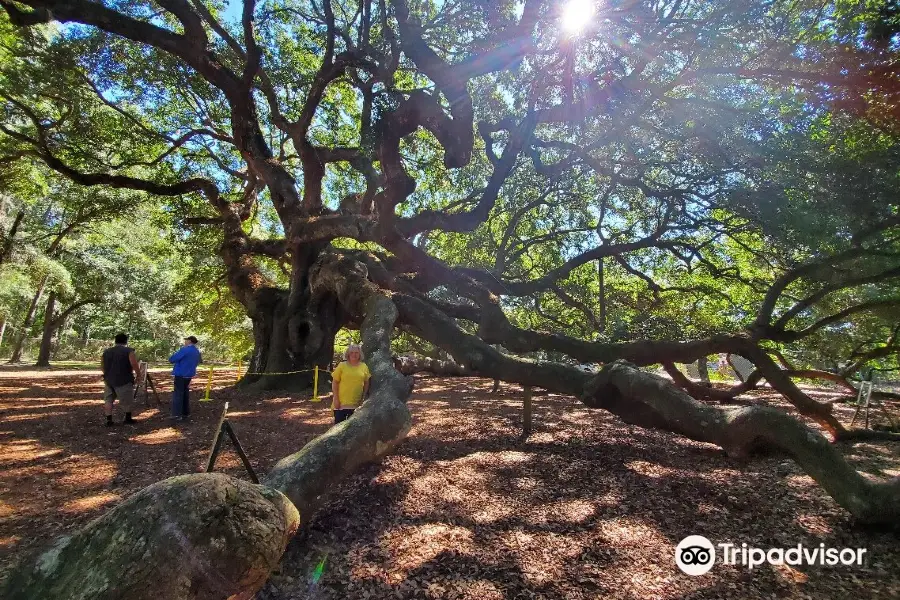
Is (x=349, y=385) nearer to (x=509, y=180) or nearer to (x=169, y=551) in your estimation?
(x=169, y=551)

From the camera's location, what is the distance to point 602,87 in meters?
7.39

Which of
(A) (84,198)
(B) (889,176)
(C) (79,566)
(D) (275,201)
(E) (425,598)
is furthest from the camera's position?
(A) (84,198)

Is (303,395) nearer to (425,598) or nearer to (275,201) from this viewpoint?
(275,201)

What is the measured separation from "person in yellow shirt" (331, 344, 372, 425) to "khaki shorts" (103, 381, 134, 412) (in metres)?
4.32

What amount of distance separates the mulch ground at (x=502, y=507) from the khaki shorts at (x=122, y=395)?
1.38 feet

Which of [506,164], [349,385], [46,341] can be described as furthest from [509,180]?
[46,341]

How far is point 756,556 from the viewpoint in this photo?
10.2 ft

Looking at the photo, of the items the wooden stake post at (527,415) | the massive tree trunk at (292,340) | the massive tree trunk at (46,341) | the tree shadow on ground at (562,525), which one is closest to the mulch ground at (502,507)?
the tree shadow on ground at (562,525)

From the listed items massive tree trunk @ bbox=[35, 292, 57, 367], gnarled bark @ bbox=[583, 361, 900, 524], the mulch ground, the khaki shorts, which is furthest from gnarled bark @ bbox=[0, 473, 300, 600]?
massive tree trunk @ bbox=[35, 292, 57, 367]

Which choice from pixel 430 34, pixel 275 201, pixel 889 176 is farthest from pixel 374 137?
pixel 889 176

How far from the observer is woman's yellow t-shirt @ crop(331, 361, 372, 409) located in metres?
5.05

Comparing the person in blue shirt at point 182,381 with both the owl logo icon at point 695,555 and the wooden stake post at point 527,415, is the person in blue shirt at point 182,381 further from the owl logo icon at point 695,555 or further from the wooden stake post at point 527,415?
the owl logo icon at point 695,555

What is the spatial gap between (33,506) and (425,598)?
3891 mm

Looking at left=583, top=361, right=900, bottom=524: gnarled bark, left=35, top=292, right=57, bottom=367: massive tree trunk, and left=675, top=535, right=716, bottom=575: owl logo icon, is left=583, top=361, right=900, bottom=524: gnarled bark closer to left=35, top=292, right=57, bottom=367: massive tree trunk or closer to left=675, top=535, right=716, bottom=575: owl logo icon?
left=675, top=535, right=716, bottom=575: owl logo icon
